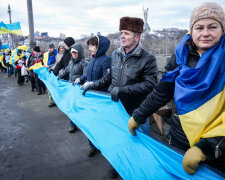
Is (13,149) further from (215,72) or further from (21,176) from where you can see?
(215,72)

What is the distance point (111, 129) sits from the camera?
7.47 feet

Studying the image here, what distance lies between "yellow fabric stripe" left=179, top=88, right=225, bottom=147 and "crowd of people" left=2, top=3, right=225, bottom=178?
16 millimetres

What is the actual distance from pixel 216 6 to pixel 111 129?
1640 millimetres

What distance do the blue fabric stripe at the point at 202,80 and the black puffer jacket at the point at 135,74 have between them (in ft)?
3.04

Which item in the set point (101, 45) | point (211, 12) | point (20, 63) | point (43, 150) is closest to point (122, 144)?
point (211, 12)

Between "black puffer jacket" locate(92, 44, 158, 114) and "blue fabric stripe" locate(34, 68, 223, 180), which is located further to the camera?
"black puffer jacket" locate(92, 44, 158, 114)

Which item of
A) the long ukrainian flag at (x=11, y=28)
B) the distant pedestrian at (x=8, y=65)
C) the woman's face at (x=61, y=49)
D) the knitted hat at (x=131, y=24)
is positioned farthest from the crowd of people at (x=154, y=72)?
the distant pedestrian at (x=8, y=65)

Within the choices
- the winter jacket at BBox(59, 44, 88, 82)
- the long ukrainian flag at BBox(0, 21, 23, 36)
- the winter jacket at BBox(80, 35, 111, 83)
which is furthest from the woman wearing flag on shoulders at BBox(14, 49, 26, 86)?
the winter jacket at BBox(80, 35, 111, 83)

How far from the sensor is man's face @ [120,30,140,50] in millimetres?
2481

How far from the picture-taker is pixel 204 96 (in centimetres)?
131

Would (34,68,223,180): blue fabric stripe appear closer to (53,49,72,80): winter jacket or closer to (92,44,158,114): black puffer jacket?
(92,44,158,114): black puffer jacket

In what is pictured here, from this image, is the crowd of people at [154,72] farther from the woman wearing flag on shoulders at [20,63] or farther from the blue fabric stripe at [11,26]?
the blue fabric stripe at [11,26]

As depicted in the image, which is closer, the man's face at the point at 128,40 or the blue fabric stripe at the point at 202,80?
the blue fabric stripe at the point at 202,80

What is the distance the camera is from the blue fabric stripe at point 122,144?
4.97 ft
